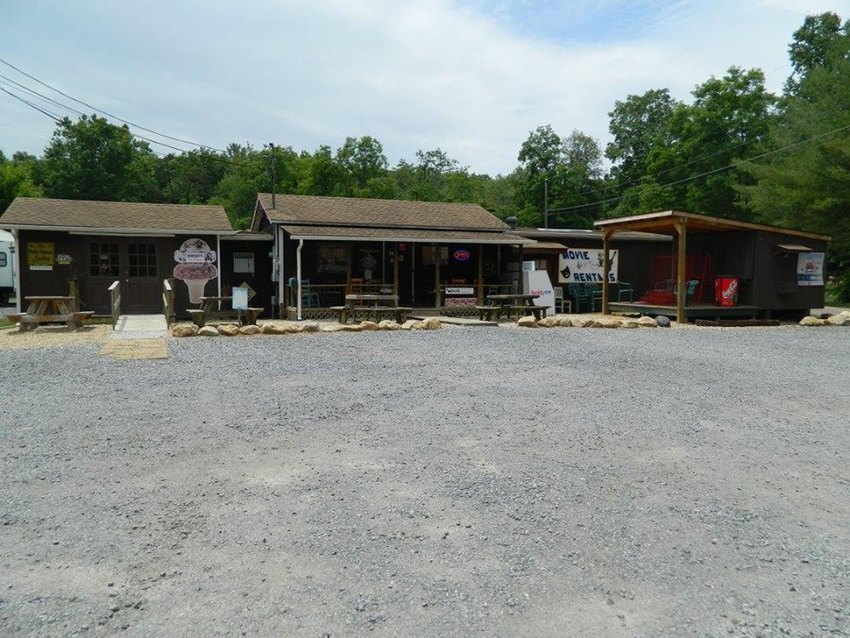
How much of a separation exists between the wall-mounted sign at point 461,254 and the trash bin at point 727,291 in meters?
7.02

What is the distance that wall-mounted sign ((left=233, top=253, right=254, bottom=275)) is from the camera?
18.5m

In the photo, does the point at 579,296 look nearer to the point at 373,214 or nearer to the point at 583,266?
the point at 583,266

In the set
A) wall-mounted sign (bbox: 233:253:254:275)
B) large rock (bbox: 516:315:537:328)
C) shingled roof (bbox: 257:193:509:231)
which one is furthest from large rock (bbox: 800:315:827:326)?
wall-mounted sign (bbox: 233:253:254:275)

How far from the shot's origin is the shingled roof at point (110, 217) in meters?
16.0

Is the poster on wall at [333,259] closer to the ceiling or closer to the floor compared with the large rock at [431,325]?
closer to the ceiling

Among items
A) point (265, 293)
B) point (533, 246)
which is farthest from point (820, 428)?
point (265, 293)

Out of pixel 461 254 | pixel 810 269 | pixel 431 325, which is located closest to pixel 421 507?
pixel 431 325

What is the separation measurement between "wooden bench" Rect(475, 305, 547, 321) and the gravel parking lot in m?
8.33

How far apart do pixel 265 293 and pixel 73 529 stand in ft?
52.0

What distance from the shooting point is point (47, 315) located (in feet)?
44.4

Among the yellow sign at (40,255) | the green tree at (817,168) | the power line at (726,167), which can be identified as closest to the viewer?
the yellow sign at (40,255)

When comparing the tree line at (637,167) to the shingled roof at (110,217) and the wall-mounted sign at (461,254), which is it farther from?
the shingled roof at (110,217)

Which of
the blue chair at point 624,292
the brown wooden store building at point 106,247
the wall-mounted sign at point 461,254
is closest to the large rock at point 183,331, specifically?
the brown wooden store building at point 106,247

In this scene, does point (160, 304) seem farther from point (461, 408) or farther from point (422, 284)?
point (461, 408)
